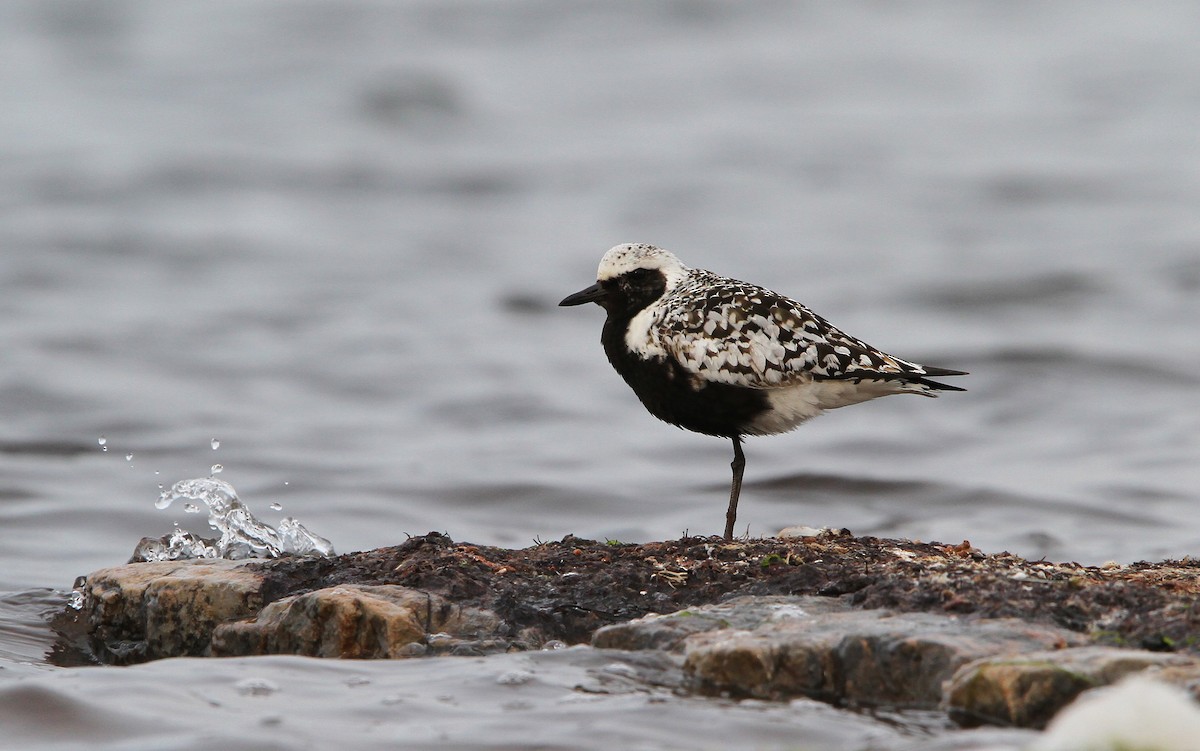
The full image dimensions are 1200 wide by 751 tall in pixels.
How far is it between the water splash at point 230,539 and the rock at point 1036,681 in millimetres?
3680

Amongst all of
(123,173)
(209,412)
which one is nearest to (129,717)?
(209,412)

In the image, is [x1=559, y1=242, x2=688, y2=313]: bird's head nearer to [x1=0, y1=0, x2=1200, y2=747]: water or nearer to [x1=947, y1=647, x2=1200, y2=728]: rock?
[x1=0, y1=0, x2=1200, y2=747]: water

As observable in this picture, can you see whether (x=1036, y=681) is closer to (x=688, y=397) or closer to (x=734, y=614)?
(x=734, y=614)

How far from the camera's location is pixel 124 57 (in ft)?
84.6

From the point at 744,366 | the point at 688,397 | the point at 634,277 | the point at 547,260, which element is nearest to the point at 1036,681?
the point at 744,366

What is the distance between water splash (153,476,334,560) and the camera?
22.5 ft

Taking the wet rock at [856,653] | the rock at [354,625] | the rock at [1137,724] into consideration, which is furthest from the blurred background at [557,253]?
the rock at [1137,724]

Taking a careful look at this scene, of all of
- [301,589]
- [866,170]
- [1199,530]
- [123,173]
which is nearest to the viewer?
[301,589]

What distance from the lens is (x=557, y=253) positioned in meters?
18.9

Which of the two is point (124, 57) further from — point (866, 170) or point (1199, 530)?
point (1199, 530)

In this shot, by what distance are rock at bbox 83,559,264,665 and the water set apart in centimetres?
36

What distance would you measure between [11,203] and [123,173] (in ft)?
6.61

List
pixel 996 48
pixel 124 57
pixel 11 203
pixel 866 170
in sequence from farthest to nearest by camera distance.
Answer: pixel 996 48
pixel 124 57
pixel 866 170
pixel 11 203

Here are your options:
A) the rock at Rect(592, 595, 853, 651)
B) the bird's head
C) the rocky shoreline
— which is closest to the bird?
the bird's head
